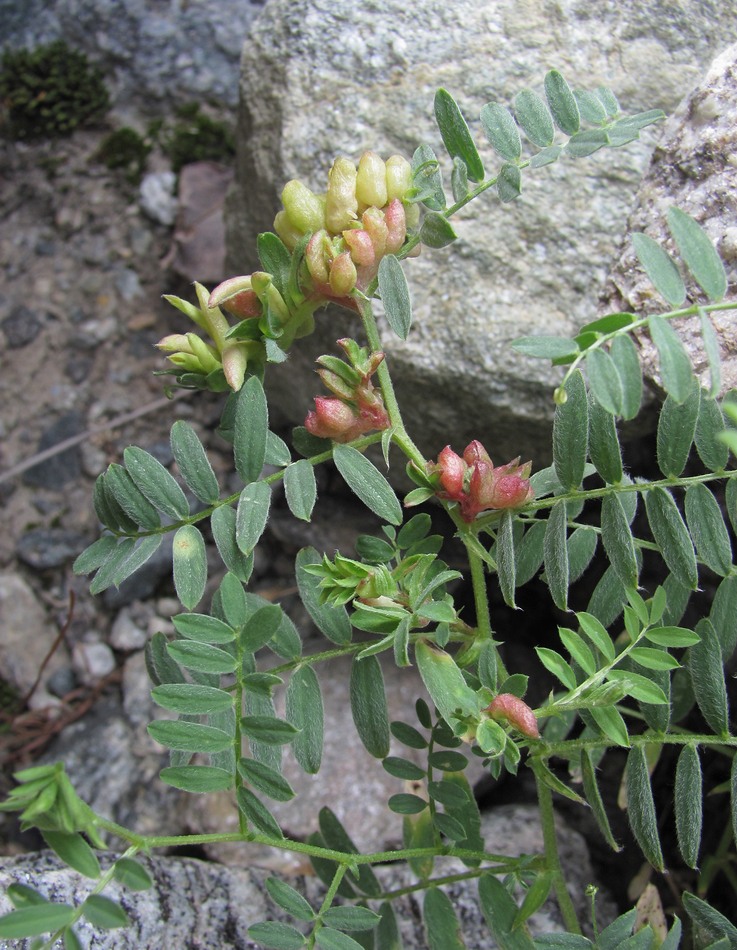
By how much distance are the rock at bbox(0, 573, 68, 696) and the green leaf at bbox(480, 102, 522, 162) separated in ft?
5.99

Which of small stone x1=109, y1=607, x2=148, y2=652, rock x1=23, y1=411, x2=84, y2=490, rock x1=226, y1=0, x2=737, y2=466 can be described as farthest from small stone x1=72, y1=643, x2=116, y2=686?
rock x1=226, y1=0, x2=737, y2=466

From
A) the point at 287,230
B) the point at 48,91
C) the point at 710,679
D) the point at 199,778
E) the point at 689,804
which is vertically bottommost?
the point at 689,804

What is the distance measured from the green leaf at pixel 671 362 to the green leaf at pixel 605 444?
18 cm

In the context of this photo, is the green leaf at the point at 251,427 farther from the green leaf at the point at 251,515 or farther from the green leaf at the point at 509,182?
the green leaf at the point at 509,182

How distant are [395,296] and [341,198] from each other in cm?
18

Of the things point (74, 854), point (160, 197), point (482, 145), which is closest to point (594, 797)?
point (74, 854)

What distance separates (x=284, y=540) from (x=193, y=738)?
130 centimetres

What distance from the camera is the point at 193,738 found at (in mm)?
1272

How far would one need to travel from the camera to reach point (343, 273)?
4.53 feet

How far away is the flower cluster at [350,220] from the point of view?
4.61ft

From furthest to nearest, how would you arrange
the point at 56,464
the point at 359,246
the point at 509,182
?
the point at 56,464, the point at 509,182, the point at 359,246

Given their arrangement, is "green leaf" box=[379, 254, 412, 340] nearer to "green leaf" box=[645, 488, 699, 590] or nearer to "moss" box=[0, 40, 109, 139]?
"green leaf" box=[645, 488, 699, 590]

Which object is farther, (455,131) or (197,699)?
(455,131)

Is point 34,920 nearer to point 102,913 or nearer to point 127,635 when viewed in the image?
point 102,913
